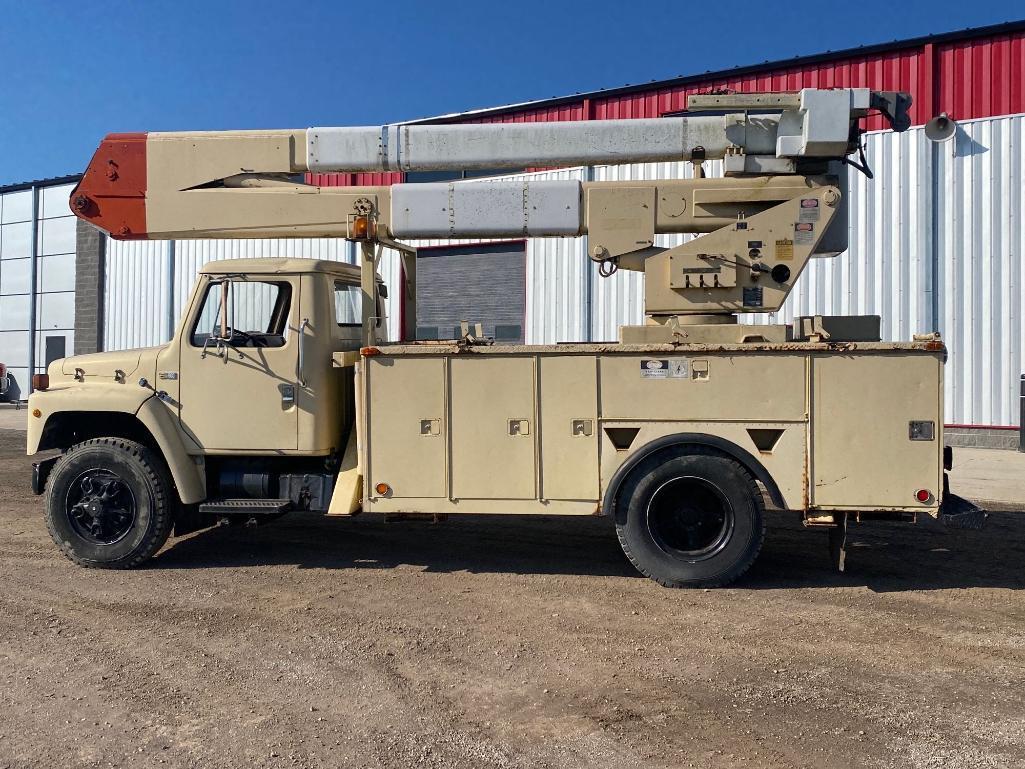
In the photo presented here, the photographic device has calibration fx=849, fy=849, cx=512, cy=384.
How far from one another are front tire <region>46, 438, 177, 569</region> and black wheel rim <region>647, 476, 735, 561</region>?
4.00 metres

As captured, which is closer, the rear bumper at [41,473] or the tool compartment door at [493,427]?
the tool compartment door at [493,427]

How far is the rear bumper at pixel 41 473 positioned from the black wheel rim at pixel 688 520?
5.10 meters

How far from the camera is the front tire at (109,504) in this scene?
6.93 meters

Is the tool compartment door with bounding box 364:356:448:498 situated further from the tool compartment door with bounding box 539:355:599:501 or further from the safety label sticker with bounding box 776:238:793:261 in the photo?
the safety label sticker with bounding box 776:238:793:261

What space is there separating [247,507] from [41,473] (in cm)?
195

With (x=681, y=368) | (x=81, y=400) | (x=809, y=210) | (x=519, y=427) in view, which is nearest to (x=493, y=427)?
(x=519, y=427)

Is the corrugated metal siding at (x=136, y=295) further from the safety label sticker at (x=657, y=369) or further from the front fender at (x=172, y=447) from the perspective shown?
the safety label sticker at (x=657, y=369)

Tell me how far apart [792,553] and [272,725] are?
5.13 m

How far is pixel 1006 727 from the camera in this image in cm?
415

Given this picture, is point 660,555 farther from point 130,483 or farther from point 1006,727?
point 130,483

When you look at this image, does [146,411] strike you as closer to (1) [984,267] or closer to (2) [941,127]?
(1) [984,267]

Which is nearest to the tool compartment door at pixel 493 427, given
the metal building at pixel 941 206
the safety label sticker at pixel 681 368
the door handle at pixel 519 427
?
the door handle at pixel 519 427

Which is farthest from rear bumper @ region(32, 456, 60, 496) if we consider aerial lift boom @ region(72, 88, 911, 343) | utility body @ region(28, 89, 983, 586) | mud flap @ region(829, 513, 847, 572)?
mud flap @ region(829, 513, 847, 572)

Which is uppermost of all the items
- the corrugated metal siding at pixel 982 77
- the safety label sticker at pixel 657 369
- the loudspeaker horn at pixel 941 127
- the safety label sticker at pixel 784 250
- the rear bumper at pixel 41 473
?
the corrugated metal siding at pixel 982 77
